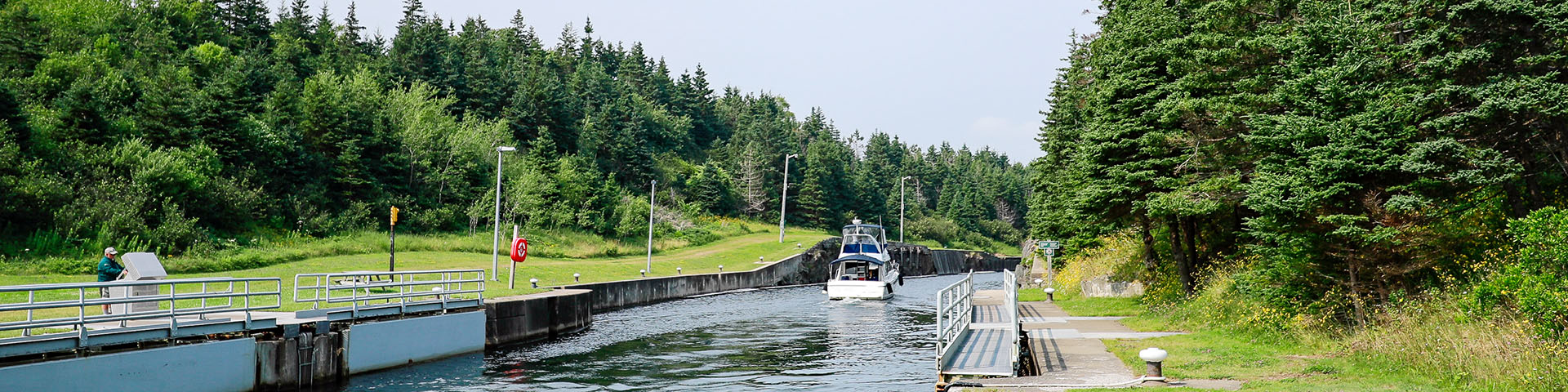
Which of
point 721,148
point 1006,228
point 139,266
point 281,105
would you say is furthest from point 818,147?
point 139,266

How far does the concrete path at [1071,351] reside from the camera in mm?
14289

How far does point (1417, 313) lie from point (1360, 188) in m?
2.23

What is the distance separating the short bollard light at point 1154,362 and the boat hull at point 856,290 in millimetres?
33898

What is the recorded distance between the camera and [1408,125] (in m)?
16.5

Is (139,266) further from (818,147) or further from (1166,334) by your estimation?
(818,147)

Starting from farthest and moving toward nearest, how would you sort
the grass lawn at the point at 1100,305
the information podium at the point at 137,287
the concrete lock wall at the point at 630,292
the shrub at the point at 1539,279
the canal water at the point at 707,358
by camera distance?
1. the grass lawn at the point at 1100,305
2. the concrete lock wall at the point at 630,292
3. the canal water at the point at 707,358
4. the information podium at the point at 137,287
5. the shrub at the point at 1539,279

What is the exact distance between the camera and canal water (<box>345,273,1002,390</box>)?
19500mm

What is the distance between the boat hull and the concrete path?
18.5 metres

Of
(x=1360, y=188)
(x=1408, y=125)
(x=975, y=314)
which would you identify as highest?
(x=1408, y=125)

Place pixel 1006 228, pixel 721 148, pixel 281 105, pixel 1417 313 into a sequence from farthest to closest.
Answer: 1. pixel 1006 228
2. pixel 721 148
3. pixel 281 105
4. pixel 1417 313

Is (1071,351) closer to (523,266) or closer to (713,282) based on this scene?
(523,266)

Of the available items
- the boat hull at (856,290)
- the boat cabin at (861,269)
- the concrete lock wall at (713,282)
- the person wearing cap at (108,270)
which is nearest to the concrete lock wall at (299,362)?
the person wearing cap at (108,270)

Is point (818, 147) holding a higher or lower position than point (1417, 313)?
higher

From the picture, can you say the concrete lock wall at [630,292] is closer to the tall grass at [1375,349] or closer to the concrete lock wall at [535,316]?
the concrete lock wall at [535,316]
